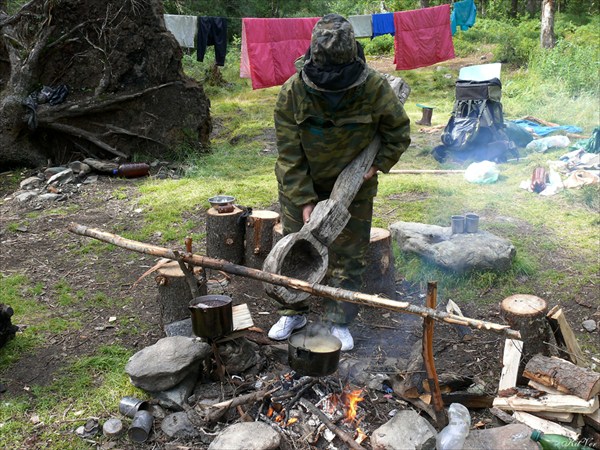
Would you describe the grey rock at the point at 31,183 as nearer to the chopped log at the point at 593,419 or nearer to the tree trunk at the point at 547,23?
the chopped log at the point at 593,419

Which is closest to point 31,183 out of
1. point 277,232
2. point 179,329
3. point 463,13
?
point 277,232

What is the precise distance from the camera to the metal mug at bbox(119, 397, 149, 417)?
332cm

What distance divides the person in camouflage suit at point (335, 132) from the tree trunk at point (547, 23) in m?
13.8

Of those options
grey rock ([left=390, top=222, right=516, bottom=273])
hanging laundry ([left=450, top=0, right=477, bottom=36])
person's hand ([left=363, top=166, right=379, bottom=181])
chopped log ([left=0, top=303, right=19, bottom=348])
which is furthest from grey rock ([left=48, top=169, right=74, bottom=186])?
hanging laundry ([left=450, top=0, right=477, bottom=36])

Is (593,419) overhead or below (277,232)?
below

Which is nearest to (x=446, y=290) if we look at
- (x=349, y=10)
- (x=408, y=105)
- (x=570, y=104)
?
(x=570, y=104)

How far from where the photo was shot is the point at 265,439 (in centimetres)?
284

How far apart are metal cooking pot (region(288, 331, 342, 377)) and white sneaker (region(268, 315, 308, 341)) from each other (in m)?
0.77

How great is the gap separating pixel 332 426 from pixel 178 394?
993 mm

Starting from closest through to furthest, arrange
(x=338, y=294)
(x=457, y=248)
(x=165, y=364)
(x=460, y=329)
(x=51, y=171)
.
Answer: (x=338, y=294)
(x=165, y=364)
(x=460, y=329)
(x=457, y=248)
(x=51, y=171)

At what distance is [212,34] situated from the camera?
12.4 metres

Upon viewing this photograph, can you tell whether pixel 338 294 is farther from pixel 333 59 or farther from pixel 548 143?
pixel 548 143

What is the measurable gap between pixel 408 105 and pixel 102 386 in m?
12.2

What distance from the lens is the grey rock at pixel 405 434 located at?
9.25 ft
